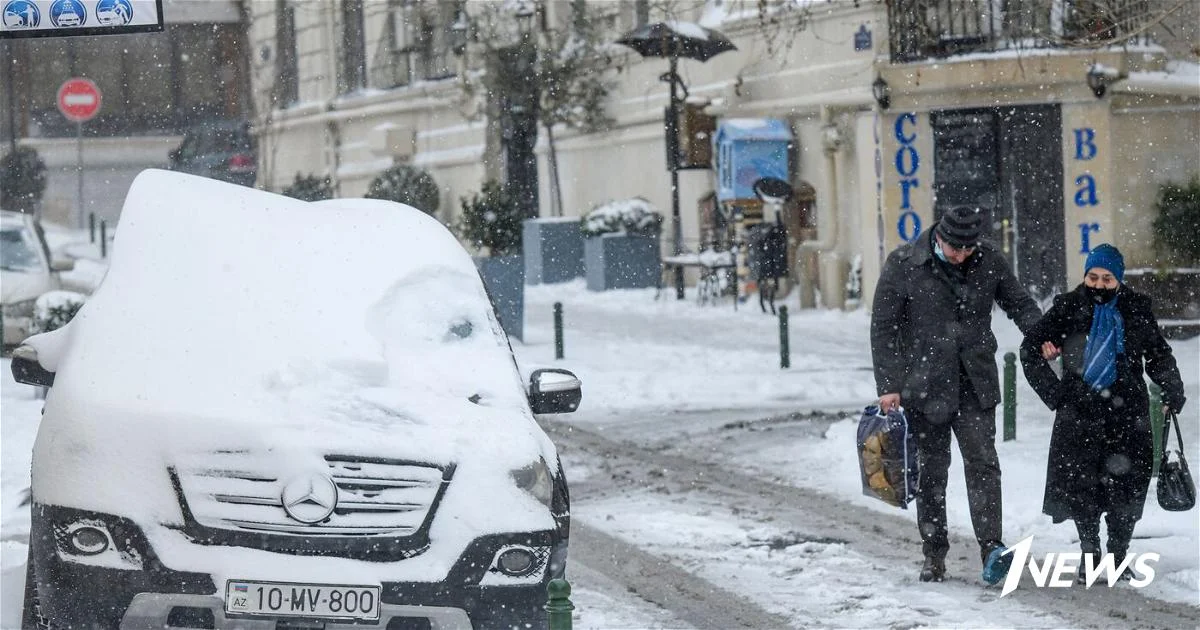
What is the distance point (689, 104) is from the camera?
2755 cm

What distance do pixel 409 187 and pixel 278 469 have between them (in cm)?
3180

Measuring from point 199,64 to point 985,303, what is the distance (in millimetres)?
51348

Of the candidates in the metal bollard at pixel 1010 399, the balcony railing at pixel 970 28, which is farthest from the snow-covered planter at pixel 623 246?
the metal bollard at pixel 1010 399

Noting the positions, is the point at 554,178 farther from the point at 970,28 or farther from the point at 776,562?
the point at 776,562

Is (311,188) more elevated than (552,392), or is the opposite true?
(311,188)

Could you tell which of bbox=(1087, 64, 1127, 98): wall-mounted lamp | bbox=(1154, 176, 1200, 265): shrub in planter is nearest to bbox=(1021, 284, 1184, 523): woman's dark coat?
bbox=(1154, 176, 1200, 265): shrub in planter

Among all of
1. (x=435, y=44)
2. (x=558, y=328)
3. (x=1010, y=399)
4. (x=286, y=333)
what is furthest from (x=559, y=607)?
(x=435, y=44)

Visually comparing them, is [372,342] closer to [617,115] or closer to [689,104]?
[689,104]

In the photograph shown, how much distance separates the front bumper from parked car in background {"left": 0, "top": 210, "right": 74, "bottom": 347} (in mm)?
13339

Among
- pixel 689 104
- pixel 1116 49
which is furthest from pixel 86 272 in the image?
pixel 1116 49

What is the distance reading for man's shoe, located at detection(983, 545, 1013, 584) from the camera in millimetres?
7684

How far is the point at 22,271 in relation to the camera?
2009 cm

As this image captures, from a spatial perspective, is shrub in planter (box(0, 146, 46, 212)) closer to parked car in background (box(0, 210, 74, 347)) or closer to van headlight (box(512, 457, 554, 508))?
parked car in background (box(0, 210, 74, 347))

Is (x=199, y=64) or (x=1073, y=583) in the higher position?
(x=199, y=64)
